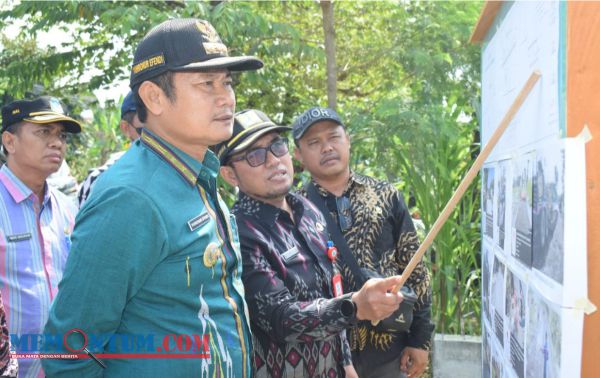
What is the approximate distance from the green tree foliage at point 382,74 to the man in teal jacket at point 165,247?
2.94 meters

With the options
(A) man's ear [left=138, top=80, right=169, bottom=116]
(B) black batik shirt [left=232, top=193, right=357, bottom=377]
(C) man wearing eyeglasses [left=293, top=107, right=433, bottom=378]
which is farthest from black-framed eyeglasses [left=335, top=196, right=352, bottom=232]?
(A) man's ear [left=138, top=80, right=169, bottom=116]

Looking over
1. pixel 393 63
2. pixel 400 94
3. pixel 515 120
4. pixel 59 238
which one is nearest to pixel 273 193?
pixel 515 120

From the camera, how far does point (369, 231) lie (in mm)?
3156

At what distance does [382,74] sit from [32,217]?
373 cm

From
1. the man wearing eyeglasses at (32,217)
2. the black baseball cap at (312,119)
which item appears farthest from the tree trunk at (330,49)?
the man wearing eyeglasses at (32,217)

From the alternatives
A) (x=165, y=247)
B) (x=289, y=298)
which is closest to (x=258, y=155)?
(x=289, y=298)

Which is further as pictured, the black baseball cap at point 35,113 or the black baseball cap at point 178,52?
the black baseball cap at point 35,113

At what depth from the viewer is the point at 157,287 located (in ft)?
5.69

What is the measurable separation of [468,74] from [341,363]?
318 cm

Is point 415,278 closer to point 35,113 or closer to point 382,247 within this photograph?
point 382,247

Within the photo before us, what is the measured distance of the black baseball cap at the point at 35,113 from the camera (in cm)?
337

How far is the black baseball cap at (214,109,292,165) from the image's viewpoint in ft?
8.56

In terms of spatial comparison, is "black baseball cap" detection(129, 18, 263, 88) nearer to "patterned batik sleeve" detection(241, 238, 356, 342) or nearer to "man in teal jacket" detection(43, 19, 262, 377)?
"man in teal jacket" detection(43, 19, 262, 377)

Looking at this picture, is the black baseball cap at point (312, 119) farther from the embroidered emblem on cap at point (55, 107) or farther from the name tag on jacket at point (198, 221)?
the name tag on jacket at point (198, 221)
